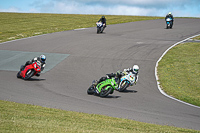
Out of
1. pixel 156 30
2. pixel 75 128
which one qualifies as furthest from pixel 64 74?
pixel 156 30

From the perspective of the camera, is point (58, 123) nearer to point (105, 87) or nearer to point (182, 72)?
point (105, 87)

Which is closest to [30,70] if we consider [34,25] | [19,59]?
[19,59]

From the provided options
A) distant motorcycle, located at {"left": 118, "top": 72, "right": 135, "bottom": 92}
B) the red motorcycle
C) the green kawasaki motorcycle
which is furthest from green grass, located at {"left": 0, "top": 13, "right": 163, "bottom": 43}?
the green kawasaki motorcycle

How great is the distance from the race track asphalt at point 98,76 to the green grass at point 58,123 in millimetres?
1259

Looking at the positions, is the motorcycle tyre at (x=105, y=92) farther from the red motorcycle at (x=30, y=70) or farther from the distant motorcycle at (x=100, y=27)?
the distant motorcycle at (x=100, y=27)

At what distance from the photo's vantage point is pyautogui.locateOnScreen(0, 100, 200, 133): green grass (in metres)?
7.39

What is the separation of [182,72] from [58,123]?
45.8 feet

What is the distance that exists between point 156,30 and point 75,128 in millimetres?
32565

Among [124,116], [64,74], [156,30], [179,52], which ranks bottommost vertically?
[124,116]

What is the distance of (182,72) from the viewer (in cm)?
2066

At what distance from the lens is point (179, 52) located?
26.9 meters

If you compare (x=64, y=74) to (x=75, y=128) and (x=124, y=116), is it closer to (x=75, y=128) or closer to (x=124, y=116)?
(x=124, y=116)

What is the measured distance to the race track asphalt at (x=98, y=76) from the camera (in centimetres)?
1205

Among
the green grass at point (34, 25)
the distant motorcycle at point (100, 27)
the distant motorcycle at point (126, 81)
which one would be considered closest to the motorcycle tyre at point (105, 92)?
the distant motorcycle at point (126, 81)
